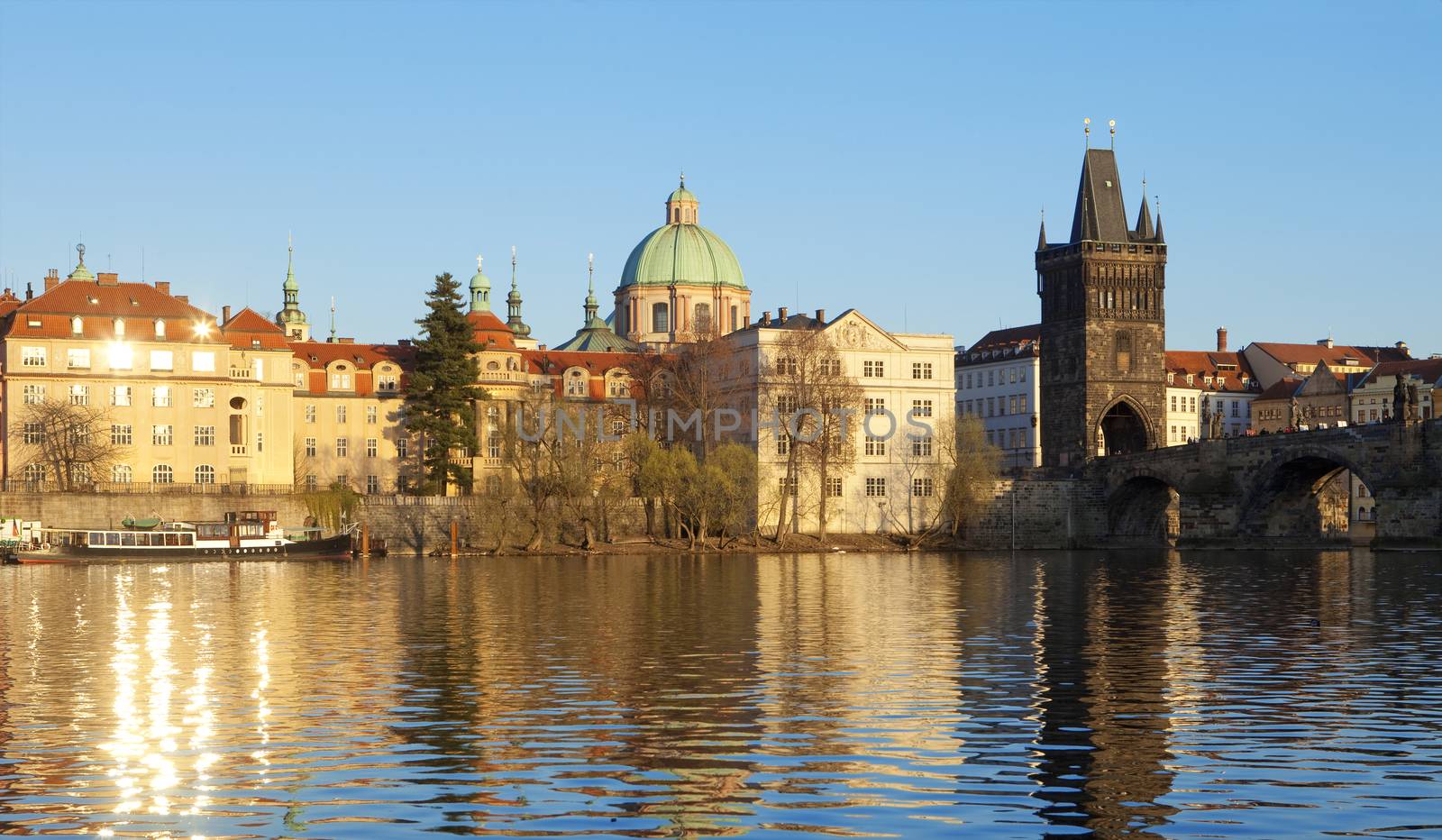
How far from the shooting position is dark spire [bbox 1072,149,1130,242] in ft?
502

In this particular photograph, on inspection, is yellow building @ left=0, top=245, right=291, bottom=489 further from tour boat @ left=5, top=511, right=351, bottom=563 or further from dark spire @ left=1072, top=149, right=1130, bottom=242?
dark spire @ left=1072, top=149, right=1130, bottom=242

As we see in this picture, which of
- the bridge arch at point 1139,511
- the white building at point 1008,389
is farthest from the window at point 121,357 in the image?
the white building at point 1008,389

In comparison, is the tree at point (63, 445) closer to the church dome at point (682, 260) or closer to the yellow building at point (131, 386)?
the yellow building at point (131, 386)

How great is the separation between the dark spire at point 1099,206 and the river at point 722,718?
99.4 m

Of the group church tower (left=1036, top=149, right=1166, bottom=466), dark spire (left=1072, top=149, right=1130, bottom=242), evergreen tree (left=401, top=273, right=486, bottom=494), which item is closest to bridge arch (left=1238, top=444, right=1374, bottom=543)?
church tower (left=1036, top=149, right=1166, bottom=466)

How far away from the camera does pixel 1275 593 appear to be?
63.1m

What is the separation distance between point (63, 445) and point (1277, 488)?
73.5m

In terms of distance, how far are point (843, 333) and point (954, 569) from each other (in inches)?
1531

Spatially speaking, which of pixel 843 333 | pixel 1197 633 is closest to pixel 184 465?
pixel 843 333

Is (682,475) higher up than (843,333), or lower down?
lower down

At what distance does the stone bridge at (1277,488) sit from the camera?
10162cm

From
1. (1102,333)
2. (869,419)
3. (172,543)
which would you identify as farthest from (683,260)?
(172,543)

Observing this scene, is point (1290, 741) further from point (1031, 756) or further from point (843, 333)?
point (843, 333)

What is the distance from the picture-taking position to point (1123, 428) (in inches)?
6014
